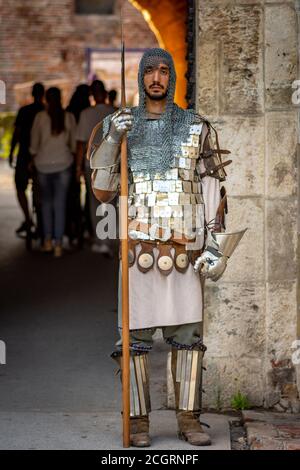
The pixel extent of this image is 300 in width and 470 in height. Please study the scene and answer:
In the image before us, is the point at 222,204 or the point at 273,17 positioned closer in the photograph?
the point at 222,204

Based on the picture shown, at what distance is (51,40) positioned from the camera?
2880 cm

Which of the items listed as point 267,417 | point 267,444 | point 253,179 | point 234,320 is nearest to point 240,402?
point 267,417

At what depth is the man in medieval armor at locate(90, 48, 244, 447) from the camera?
5852 mm

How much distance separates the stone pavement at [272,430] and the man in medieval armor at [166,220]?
30 cm

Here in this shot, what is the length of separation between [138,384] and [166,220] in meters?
0.82

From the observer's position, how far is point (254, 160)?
671cm

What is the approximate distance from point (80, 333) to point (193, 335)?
3244 millimetres

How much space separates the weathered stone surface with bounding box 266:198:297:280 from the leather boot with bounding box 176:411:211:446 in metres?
1.06

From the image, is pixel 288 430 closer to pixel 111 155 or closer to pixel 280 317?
pixel 280 317

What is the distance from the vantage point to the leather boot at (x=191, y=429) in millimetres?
5980

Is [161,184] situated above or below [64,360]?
above

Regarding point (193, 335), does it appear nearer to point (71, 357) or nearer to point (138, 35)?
point (71, 357)

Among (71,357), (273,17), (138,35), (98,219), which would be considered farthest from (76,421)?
(138,35)
